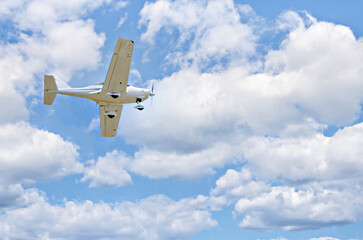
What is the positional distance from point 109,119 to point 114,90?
9.39m

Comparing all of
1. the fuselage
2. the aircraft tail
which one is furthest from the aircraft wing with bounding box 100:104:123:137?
the aircraft tail

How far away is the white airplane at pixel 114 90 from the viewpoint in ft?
179

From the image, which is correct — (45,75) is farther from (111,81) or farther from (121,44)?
(121,44)

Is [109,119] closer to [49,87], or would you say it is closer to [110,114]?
[110,114]

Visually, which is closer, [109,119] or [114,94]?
[114,94]

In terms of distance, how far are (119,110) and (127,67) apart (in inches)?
452

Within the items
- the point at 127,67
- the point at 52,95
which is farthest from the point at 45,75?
the point at 127,67

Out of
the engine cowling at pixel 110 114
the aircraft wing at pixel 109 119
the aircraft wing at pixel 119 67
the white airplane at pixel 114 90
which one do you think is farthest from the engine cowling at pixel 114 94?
the aircraft wing at pixel 109 119

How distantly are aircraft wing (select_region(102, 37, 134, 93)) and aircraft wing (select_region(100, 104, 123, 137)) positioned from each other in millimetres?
5774

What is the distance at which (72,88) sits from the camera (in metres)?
59.8

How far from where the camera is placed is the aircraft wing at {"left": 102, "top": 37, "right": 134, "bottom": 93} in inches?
2104

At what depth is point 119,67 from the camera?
5553 centimetres

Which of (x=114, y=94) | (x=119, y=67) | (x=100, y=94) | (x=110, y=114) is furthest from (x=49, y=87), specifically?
(x=119, y=67)

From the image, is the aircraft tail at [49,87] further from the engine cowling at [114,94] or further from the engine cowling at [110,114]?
the engine cowling at [114,94]
